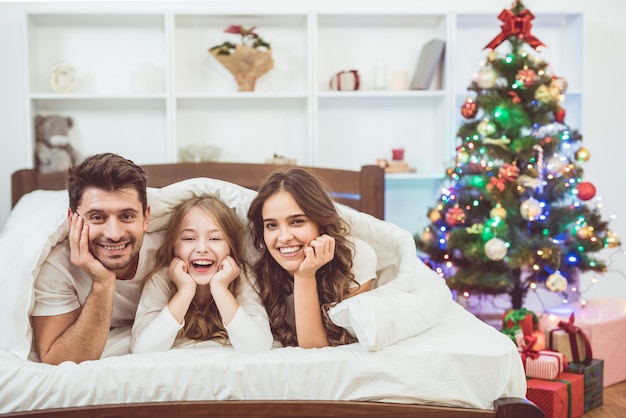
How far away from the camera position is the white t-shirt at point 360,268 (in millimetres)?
2071

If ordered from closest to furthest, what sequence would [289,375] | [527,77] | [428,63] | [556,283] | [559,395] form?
[289,375] → [559,395] → [556,283] → [527,77] → [428,63]

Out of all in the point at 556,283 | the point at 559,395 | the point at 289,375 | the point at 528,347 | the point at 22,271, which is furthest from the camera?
the point at 556,283

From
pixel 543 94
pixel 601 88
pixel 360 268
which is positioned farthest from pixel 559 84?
pixel 360 268

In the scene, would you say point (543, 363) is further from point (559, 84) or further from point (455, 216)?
point (559, 84)

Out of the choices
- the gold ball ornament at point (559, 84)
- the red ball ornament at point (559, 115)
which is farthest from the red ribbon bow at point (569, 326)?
the gold ball ornament at point (559, 84)

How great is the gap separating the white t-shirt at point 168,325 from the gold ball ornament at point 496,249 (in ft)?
4.73

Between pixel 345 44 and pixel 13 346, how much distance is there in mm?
2599

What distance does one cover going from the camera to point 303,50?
3.91 metres

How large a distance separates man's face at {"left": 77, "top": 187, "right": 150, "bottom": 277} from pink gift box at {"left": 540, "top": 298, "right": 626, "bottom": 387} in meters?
1.81

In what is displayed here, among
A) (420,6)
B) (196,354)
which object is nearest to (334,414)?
(196,354)

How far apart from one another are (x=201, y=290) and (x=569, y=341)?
56.6 inches

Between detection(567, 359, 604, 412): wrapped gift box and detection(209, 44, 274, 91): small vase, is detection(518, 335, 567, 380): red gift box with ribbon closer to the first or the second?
detection(567, 359, 604, 412): wrapped gift box

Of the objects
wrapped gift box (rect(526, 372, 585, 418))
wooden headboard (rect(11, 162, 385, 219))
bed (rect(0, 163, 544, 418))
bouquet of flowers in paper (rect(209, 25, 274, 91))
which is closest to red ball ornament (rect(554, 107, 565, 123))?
wooden headboard (rect(11, 162, 385, 219))

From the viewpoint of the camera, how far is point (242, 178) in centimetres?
335
